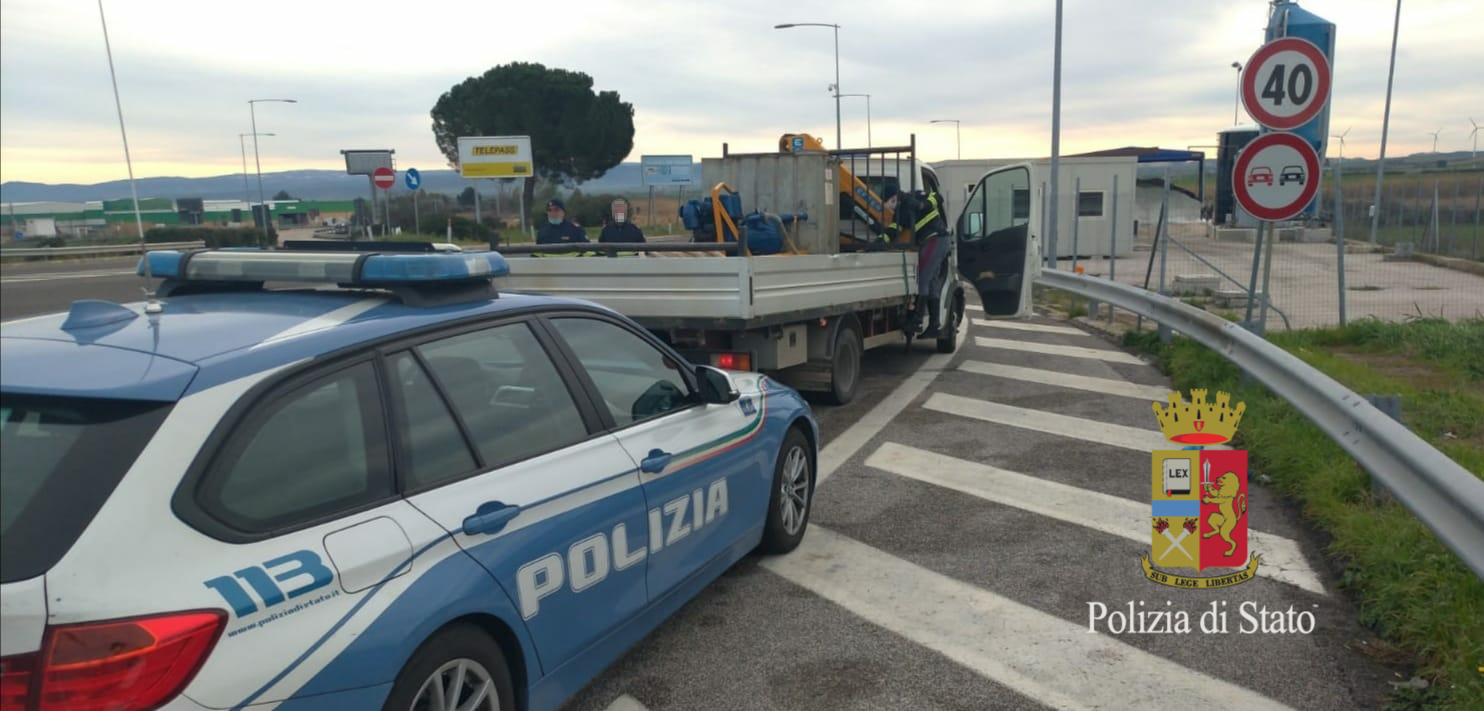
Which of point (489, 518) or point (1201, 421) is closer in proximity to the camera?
point (489, 518)

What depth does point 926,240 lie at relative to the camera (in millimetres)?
11367

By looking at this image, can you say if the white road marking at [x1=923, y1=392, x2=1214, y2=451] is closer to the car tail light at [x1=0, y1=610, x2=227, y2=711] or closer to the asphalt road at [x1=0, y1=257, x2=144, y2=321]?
the car tail light at [x1=0, y1=610, x2=227, y2=711]

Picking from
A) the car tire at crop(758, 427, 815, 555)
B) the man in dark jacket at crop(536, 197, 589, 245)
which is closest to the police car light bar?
the car tire at crop(758, 427, 815, 555)

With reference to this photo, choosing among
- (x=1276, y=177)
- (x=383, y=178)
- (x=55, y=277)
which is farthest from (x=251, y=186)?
(x=1276, y=177)

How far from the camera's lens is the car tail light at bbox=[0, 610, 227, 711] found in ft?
6.85

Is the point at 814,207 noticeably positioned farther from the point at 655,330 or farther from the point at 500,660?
the point at 500,660

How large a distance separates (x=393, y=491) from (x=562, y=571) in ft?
2.19

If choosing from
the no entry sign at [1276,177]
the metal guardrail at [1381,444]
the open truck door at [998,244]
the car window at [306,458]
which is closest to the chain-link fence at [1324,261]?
the no entry sign at [1276,177]

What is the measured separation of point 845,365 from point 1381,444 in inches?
202

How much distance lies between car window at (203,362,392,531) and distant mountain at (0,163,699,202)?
2666 millimetres

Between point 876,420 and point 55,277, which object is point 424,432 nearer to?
point 876,420

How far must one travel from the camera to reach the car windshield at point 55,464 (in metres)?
2.18

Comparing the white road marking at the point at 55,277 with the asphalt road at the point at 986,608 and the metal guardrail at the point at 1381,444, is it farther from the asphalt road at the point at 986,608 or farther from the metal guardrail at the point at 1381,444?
the metal guardrail at the point at 1381,444

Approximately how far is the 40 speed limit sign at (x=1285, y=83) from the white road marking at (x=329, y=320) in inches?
278
